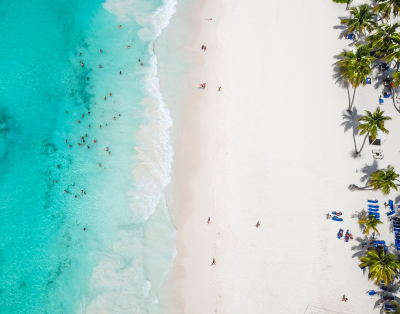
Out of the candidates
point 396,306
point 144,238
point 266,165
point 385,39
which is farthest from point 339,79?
point 144,238

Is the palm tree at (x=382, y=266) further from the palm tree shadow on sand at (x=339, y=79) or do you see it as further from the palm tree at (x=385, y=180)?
the palm tree shadow on sand at (x=339, y=79)

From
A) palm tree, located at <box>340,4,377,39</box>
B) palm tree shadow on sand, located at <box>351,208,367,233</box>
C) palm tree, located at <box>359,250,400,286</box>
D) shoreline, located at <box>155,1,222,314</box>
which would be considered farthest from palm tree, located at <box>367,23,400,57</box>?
palm tree, located at <box>359,250,400,286</box>

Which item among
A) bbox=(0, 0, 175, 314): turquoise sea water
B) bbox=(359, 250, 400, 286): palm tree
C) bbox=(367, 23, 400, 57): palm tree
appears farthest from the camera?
bbox=(367, 23, 400, 57): palm tree

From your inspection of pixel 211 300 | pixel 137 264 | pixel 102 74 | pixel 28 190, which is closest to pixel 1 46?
pixel 102 74

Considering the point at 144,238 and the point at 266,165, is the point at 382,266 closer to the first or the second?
the point at 266,165

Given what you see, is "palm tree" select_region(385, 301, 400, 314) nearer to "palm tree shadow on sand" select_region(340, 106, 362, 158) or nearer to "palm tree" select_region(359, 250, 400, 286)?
"palm tree" select_region(359, 250, 400, 286)

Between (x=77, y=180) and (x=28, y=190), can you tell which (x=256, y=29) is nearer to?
(x=77, y=180)

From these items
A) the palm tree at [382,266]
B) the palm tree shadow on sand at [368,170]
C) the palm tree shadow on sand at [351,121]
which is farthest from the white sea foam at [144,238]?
the palm tree shadow on sand at [368,170]
